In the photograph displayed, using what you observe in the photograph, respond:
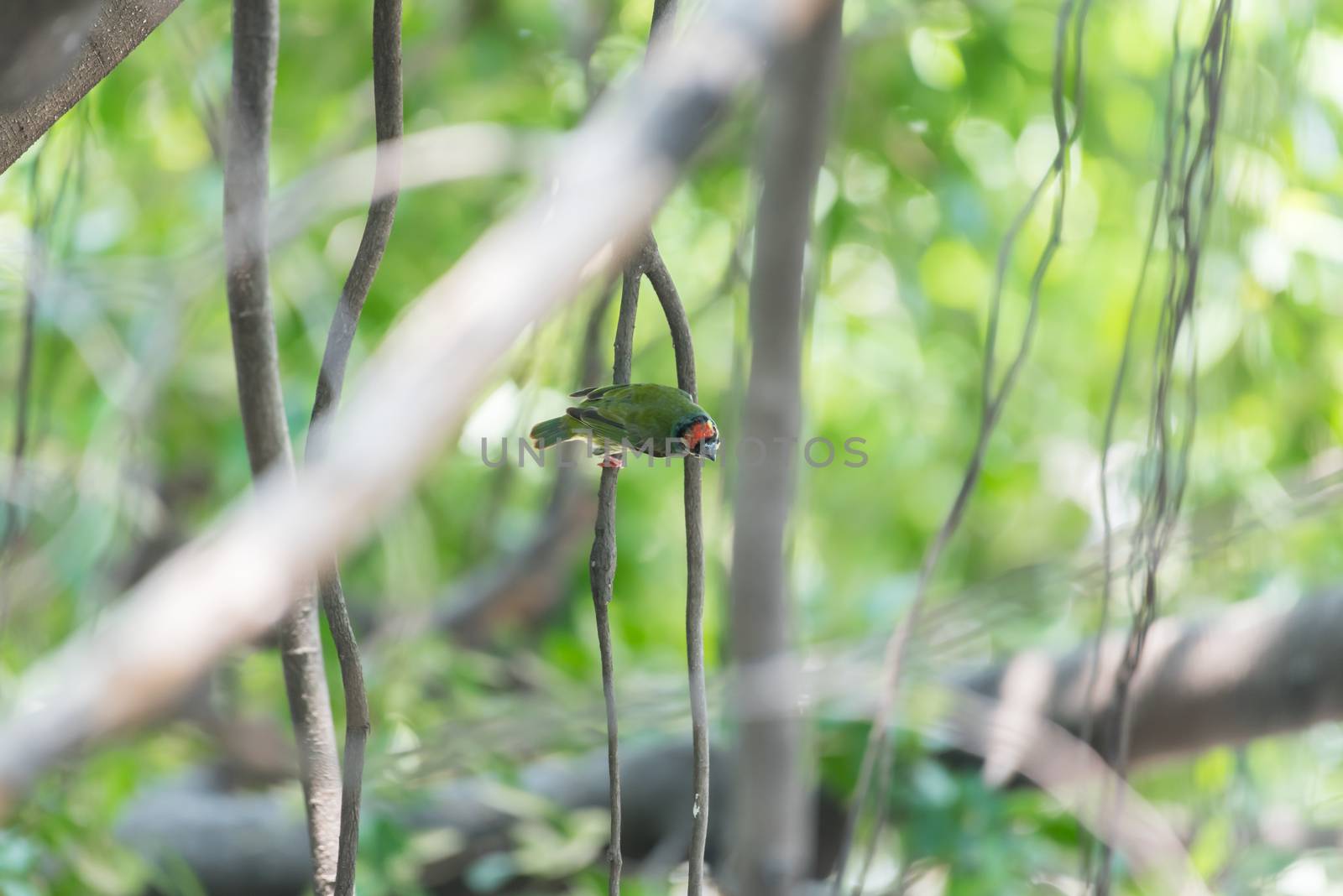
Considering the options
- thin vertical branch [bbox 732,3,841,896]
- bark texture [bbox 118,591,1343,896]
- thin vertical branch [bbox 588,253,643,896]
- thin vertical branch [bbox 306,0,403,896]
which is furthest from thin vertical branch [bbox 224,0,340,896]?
bark texture [bbox 118,591,1343,896]

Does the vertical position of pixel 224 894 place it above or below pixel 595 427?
above

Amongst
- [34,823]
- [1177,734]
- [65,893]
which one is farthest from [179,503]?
[1177,734]

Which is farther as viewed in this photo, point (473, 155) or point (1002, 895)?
point (473, 155)

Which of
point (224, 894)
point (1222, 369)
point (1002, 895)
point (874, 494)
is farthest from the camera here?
point (874, 494)

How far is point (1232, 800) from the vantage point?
1180 mm

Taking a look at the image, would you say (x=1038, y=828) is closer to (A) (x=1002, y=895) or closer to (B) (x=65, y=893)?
(A) (x=1002, y=895)

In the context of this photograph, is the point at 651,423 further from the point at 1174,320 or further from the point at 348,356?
the point at 1174,320

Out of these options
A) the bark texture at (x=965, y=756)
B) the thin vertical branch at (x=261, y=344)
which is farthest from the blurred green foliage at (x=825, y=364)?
the thin vertical branch at (x=261, y=344)

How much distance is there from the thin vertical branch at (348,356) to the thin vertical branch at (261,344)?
0.34 feet

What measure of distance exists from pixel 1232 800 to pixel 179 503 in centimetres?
189

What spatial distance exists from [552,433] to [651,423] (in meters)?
0.10

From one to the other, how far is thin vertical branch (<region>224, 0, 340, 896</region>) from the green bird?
0.64ft

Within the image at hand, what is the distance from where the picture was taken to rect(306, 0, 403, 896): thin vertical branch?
45 centimetres

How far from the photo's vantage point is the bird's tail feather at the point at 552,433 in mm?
565
